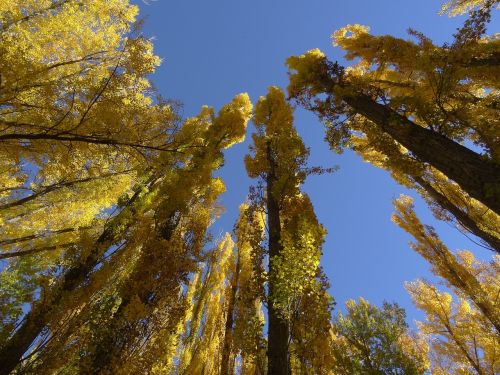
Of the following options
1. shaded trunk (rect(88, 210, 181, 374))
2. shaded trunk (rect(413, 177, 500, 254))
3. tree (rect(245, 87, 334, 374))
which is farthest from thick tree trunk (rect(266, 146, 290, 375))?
shaded trunk (rect(413, 177, 500, 254))

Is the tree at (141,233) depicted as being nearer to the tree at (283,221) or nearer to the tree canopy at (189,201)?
the tree canopy at (189,201)

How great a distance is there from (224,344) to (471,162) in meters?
7.61

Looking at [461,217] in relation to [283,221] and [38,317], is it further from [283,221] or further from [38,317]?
[38,317]

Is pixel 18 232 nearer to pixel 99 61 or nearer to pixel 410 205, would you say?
pixel 99 61

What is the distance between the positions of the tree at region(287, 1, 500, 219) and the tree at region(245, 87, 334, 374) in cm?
156

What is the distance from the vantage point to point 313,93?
337 inches

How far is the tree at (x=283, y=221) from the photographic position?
5.89m

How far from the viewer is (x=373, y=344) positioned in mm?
10133

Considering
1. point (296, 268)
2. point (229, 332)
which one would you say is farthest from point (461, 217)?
point (229, 332)

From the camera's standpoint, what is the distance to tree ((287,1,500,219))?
509 cm

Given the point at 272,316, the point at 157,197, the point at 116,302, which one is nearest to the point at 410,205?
the point at 272,316

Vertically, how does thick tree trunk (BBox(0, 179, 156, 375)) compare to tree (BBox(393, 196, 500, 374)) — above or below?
below

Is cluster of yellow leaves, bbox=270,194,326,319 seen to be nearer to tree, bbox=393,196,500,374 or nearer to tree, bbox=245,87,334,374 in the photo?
tree, bbox=245,87,334,374

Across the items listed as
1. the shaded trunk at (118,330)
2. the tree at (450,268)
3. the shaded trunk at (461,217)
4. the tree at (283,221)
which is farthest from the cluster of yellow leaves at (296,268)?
the tree at (450,268)
